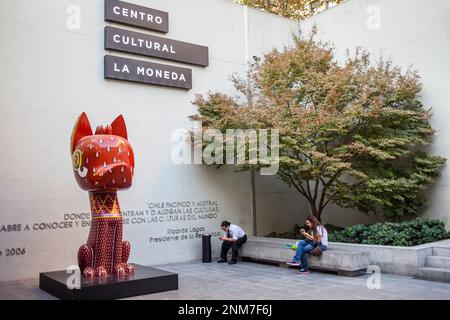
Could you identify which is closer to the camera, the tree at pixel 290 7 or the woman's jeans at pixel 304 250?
the woman's jeans at pixel 304 250

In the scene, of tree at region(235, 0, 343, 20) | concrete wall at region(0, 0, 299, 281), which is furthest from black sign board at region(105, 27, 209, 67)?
tree at region(235, 0, 343, 20)

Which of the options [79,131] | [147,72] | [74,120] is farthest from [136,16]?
[79,131]

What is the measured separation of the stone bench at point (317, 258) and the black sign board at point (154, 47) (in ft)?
17.7

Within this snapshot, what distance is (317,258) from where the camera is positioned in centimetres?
979

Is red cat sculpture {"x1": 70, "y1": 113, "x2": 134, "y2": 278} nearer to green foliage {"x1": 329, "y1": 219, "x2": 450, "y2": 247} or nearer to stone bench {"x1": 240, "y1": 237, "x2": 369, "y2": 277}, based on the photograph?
stone bench {"x1": 240, "y1": 237, "x2": 369, "y2": 277}

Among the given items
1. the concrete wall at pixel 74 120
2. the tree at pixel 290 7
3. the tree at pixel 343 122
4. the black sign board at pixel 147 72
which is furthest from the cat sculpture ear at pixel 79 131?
the tree at pixel 290 7

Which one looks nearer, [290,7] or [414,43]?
[414,43]

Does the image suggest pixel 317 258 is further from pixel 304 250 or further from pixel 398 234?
pixel 398 234

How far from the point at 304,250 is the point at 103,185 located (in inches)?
183

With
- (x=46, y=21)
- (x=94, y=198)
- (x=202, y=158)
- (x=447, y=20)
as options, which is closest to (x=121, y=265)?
(x=94, y=198)

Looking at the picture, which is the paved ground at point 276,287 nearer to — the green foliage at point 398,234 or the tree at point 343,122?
the green foliage at point 398,234

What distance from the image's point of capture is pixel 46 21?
10.4 metres

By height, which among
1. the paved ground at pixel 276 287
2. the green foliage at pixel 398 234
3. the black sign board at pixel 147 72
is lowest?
the paved ground at pixel 276 287

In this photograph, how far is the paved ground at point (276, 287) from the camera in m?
7.48
